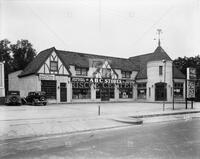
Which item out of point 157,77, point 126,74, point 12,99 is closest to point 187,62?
point 157,77

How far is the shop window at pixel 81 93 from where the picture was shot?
1451 inches

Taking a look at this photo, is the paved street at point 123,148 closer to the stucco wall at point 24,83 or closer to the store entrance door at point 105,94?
the stucco wall at point 24,83

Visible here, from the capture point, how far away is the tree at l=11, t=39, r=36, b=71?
53969 millimetres

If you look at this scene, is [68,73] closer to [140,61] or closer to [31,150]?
[140,61]

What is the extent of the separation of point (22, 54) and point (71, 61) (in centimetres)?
2442

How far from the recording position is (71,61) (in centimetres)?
3766

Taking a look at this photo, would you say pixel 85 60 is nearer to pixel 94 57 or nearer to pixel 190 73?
pixel 94 57

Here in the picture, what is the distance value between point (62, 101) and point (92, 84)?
6450 mm

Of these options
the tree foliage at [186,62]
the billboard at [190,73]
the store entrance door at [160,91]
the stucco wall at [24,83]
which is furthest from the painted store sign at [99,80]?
the billboard at [190,73]

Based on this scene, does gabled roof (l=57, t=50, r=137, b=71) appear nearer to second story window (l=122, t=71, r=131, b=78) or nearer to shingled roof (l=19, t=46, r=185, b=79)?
shingled roof (l=19, t=46, r=185, b=79)

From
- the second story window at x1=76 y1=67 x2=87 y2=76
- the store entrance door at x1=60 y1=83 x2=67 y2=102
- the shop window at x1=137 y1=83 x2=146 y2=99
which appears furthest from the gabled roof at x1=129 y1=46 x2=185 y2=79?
the store entrance door at x1=60 y1=83 x2=67 y2=102

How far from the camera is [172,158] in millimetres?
6320

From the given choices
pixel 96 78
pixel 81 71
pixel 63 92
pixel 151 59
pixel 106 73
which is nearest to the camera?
pixel 63 92

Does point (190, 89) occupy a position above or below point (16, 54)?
below
